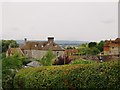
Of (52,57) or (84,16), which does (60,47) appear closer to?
(52,57)

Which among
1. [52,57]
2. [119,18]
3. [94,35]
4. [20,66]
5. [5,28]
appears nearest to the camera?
[119,18]

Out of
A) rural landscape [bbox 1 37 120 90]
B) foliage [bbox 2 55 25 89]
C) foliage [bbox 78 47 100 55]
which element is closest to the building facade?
rural landscape [bbox 1 37 120 90]

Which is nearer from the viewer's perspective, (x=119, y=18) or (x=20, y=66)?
(x=119, y=18)

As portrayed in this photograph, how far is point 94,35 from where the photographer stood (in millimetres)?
4133

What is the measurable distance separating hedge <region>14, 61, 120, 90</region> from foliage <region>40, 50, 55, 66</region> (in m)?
0.81

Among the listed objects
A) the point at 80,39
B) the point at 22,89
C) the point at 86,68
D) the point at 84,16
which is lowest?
the point at 22,89

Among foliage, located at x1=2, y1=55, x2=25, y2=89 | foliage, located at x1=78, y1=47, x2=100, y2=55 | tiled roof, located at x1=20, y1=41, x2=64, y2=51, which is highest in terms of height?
tiled roof, located at x1=20, y1=41, x2=64, y2=51

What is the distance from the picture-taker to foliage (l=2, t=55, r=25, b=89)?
4.30m

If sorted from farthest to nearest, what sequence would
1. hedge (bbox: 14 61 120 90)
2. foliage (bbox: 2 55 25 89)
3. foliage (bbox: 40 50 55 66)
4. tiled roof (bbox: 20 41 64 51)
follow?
tiled roof (bbox: 20 41 64 51) < foliage (bbox: 40 50 55 66) < foliage (bbox: 2 55 25 89) < hedge (bbox: 14 61 120 90)

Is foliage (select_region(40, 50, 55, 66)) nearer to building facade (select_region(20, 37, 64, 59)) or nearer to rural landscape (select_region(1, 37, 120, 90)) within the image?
rural landscape (select_region(1, 37, 120, 90))

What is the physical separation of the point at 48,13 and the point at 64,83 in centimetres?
106

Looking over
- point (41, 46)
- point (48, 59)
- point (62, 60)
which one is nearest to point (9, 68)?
point (48, 59)

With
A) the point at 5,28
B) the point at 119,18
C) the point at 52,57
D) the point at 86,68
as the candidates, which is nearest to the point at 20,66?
the point at 52,57

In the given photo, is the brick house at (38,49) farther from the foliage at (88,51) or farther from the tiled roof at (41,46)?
the foliage at (88,51)
